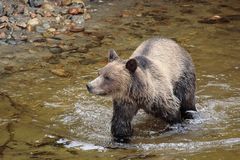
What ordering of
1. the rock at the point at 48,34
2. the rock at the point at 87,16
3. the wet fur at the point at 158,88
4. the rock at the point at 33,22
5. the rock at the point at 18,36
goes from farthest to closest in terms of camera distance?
the rock at the point at 87,16
the rock at the point at 33,22
the rock at the point at 48,34
the rock at the point at 18,36
the wet fur at the point at 158,88

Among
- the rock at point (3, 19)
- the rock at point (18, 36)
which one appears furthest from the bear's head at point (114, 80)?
the rock at point (3, 19)

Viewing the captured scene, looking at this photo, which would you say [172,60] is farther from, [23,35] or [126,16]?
[126,16]

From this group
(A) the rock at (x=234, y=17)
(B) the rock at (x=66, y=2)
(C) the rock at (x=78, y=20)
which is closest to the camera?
(C) the rock at (x=78, y=20)

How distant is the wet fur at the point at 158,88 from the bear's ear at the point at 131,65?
0.08m

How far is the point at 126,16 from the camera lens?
1439 cm

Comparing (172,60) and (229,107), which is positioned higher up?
(172,60)

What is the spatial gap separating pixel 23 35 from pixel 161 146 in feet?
21.7

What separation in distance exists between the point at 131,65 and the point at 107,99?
2184 mm

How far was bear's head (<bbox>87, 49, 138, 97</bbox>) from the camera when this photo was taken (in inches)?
280

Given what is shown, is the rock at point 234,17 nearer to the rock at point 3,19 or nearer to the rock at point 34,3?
the rock at point 34,3

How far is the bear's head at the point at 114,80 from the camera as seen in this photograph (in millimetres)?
7117

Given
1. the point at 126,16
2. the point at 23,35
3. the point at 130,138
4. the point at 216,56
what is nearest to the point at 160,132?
the point at 130,138

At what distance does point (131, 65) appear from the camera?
23.3 feet

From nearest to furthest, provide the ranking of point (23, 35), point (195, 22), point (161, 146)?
point (161, 146) < point (23, 35) < point (195, 22)
